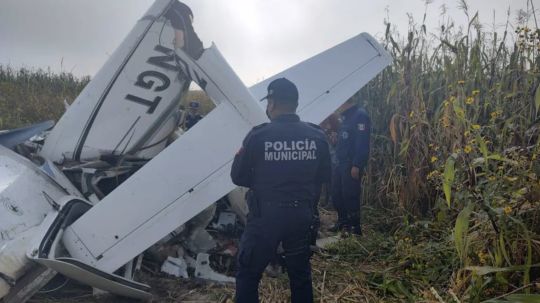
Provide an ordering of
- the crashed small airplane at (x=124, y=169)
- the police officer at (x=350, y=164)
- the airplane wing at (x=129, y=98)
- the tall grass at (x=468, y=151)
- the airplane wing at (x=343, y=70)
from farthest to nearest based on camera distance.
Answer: the police officer at (x=350, y=164), the airplane wing at (x=343, y=70), the airplane wing at (x=129, y=98), the crashed small airplane at (x=124, y=169), the tall grass at (x=468, y=151)

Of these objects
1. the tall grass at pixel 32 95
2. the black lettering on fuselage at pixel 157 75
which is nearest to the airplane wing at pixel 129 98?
the black lettering on fuselage at pixel 157 75

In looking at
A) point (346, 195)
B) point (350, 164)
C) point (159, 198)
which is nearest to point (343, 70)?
point (350, 164)

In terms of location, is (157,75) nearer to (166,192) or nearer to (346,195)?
(166,192)

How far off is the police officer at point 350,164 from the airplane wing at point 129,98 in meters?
2.04

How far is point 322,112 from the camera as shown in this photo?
14.8 ft

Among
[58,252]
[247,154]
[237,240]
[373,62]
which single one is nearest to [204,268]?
[237,240]

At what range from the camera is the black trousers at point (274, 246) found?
2.68 meters

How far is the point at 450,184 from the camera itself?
254 centimetres

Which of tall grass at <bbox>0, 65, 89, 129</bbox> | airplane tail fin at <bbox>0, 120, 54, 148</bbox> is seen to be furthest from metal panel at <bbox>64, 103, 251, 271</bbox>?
tall grass at <bbox>0, 65, 89, 129</bbox>

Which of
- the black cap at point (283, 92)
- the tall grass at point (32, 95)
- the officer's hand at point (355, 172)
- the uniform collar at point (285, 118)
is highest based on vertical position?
the tall grass at point (32, 95)

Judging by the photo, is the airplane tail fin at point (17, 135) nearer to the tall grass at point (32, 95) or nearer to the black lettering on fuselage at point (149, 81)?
the black lettering on fuselage at point (149, 81)

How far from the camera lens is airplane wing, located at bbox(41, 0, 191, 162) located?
12.2ft

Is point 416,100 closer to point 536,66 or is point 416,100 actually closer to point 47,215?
point 536,66

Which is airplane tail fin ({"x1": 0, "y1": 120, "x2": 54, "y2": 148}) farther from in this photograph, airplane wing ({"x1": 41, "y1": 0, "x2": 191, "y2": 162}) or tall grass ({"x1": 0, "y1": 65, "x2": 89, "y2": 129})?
tall grass ({"x1": 0, "y1": 65, "x2": 89, "y2": 129})
